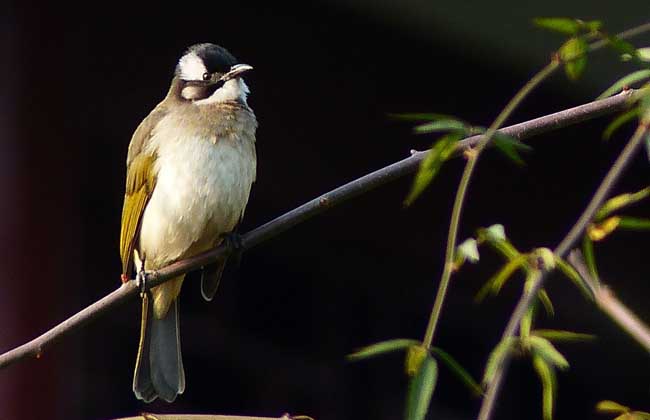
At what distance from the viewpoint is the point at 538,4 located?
14.2ft

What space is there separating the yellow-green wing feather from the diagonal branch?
36.6 inches

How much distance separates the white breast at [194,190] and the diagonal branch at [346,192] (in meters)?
0.80

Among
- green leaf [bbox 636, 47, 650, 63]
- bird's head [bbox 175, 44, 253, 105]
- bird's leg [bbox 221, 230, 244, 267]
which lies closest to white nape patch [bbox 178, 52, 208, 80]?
bird's head [bbox 175, 44, 253, 105]

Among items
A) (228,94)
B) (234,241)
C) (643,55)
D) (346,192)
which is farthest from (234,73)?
(643,55)

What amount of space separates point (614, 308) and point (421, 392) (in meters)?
0.18

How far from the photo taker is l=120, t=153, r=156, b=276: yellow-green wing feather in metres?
2.87

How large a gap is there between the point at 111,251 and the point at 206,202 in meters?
1.74

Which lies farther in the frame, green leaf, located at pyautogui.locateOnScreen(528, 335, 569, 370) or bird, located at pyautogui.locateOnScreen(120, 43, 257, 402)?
bird, located at pyautogui.locateOnScreen(120, 43, 257, 402)

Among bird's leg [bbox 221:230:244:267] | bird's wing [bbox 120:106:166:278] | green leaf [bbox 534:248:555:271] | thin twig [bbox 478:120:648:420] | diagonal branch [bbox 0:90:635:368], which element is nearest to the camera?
thin twig [bbox 478:120:648:420]

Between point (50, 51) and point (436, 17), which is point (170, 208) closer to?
point (50, 51)

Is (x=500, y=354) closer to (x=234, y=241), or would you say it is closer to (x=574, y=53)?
(x=574, y=53)

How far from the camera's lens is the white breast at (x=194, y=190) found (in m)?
2.76

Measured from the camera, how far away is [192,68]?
9.98ft

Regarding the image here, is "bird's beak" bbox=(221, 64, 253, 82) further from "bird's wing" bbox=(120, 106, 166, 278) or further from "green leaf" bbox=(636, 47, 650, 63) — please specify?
"green leaf" bbox=(636, 47, 650, 63)
